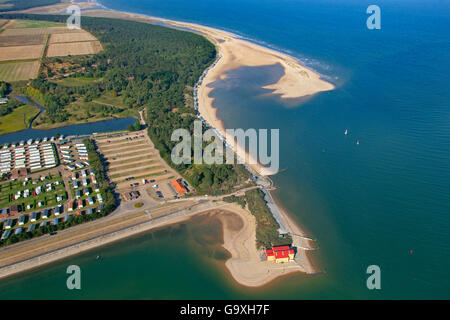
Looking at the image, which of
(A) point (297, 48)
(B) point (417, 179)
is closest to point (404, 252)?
(B) point (417, 179)

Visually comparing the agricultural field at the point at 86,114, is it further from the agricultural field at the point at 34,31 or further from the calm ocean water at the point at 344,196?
the agricultural field at the point at 34,31

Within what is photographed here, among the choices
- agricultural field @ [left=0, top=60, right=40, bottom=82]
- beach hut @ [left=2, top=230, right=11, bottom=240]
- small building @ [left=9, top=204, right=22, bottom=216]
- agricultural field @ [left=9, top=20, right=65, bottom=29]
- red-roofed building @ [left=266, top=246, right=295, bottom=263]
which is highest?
agricultural field @ [left=9, top=20, right=65, bottom=29]

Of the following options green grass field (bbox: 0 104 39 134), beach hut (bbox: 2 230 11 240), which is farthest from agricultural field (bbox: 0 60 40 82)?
beach hut (bbox: 2 230 11 240)

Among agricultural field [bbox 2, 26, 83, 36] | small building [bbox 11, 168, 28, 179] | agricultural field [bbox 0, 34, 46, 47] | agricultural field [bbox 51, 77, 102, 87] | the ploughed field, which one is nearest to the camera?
small building [bbox 11, 168, 28, 179]

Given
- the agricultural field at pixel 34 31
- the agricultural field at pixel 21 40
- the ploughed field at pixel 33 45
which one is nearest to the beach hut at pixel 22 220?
the ploughed field at pixel 33 45

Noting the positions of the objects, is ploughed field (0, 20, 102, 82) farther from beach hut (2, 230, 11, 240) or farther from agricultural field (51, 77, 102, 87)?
beach hut (2, 230, 11, 240)

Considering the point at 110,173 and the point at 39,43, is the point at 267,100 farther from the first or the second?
the point at 39,43
